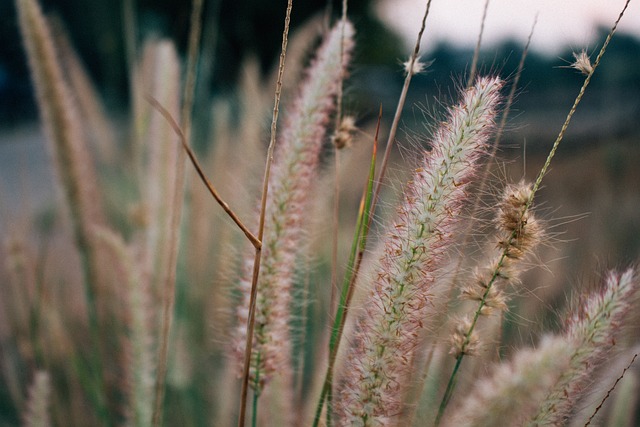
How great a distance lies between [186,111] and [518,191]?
0.43m

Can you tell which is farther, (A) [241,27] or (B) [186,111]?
(A) [241,27]

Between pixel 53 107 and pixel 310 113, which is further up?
pixel 53 107

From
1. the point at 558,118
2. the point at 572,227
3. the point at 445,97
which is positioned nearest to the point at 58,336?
the point at 445,97

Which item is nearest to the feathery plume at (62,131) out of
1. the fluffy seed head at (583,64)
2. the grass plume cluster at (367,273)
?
the grass plume cluster at (367,273)

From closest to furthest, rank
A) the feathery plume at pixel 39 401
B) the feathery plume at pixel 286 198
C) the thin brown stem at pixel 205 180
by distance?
the thin brown stem at pixel 205 180
the feathery plume at pixel 286 198
the feathery plume at pixel 39 401

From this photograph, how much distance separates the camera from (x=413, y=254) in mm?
467

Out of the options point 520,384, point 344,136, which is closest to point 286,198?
point 344,136

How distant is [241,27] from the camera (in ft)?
26.0

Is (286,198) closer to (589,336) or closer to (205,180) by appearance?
(205,180)

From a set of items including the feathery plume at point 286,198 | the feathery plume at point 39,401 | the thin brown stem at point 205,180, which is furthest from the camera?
the feathery plume at point 39,401

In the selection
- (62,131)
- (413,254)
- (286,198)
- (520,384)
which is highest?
(62,131)

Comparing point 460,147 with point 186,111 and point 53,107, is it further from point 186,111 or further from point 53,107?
point 53,107

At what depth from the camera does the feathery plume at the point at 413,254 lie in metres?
0.46

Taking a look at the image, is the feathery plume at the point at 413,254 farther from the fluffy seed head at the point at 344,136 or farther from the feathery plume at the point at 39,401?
the feathery plume at the point at 39,401
